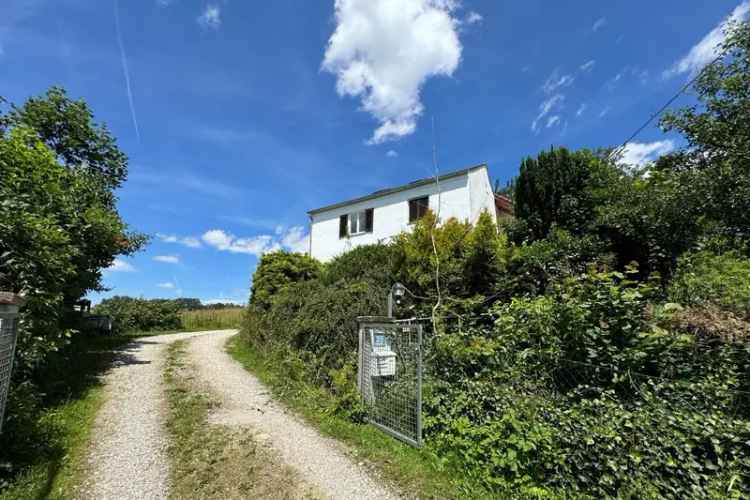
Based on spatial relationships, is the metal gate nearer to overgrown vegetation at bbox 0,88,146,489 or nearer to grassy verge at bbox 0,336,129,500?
grassy verge at bbox 0,336,129,500

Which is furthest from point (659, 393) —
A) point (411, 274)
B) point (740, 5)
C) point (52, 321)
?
point (740, 5)

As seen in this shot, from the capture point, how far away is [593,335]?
321cm

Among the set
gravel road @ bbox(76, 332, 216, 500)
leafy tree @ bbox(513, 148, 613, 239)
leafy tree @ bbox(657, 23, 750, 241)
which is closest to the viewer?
gravel road @ bbox(76, 332, 216, 500)

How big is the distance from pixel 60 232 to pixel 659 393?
23.6 feet

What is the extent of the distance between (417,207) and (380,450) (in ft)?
39.7

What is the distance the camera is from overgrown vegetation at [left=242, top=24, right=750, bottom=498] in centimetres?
254

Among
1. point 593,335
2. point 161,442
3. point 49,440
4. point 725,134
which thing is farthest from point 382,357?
point 725,134

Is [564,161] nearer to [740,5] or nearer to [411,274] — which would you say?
[740,5]

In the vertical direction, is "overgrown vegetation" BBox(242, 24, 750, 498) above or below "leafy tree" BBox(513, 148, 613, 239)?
below

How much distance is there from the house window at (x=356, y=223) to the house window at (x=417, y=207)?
7.44ft

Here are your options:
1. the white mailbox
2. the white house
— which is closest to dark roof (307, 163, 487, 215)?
the white house

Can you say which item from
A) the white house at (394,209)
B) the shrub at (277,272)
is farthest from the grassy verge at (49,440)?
the white house at (394,209)

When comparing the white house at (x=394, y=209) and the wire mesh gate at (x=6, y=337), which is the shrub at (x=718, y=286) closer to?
the wire mesh gate at (x=6, y=337)

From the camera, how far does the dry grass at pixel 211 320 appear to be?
19.7 meters
